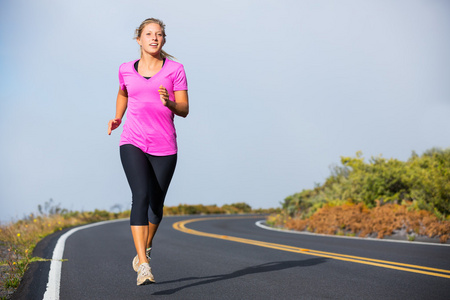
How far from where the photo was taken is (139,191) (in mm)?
4914

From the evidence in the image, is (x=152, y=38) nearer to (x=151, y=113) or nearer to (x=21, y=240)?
(x=151, y=113)

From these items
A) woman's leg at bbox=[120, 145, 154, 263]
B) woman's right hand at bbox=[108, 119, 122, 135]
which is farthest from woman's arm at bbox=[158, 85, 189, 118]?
woman's right hand at bbox=[108, 119, 122, 135]

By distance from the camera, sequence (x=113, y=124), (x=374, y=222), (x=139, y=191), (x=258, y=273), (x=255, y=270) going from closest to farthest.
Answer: (x=139, y=191) → (x=113, y=124) → (x=258, y=273) → (x=255, y=270) → (x=374, y=222)

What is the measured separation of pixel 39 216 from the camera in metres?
19.2

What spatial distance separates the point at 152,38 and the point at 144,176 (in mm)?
1505

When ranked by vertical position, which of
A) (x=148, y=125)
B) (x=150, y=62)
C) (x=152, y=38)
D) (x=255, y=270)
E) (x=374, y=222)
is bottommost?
(x=255, y=270)

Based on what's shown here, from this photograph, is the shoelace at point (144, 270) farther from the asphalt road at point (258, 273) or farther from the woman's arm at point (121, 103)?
the woman's arm at point (121, 103)

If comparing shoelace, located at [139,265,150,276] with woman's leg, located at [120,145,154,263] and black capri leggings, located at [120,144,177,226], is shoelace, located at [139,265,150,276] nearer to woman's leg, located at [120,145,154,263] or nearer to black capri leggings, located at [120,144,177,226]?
woman's leg, located at [120,145,154,263]

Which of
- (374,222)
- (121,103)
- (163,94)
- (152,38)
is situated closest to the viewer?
(163,94)

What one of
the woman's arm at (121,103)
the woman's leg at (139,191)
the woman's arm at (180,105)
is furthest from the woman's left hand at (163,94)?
the woman's arm at (121,103)

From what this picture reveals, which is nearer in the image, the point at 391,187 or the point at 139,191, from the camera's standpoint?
the point at 139,191

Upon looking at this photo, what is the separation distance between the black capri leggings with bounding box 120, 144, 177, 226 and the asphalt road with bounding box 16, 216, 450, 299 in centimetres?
92

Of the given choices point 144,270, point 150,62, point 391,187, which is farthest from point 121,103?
point 391,187

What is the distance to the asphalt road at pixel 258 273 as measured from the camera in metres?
5.13
